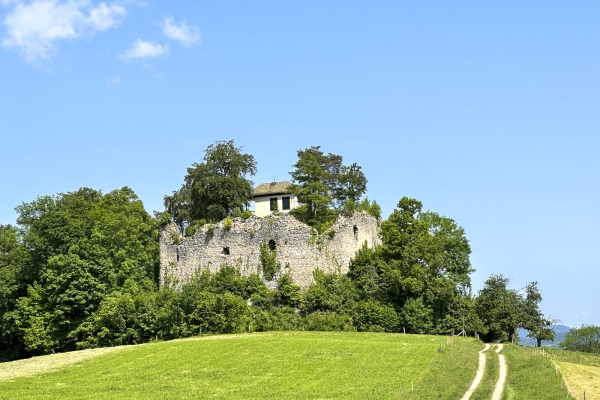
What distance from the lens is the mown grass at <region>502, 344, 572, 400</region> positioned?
110ft

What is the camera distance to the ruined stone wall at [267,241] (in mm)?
65500

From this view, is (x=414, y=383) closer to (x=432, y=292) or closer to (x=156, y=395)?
(x=156, y=395)

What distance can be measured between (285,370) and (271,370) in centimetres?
84

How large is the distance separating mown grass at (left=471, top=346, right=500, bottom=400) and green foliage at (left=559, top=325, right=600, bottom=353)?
5576 centimetres

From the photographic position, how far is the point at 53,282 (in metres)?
66.0

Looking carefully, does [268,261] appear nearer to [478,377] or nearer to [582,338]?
[478,377]

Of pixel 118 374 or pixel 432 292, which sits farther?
pixel 432 292

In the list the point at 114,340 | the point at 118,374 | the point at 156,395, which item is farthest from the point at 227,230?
the point at 156,395

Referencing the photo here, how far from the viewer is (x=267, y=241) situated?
67000mm

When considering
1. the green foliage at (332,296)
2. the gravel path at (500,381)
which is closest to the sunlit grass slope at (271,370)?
the gravel path at (500,381)

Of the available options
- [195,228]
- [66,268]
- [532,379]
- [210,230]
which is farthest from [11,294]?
[532,379]

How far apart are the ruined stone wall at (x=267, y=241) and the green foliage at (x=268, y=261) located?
344 mm

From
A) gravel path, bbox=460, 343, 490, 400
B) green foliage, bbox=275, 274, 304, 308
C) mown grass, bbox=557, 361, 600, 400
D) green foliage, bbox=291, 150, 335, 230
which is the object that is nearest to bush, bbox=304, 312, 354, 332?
green foliage, bbox=275, 274, 304, 308

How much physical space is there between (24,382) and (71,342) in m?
24.2
